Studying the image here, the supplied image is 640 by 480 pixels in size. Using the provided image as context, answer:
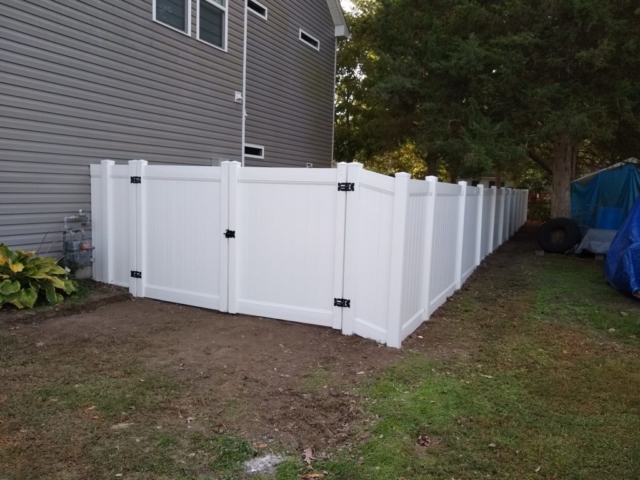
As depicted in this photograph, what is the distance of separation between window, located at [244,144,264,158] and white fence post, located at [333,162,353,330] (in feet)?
18.4

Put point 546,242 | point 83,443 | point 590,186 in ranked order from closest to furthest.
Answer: point 83,443
point 546,242
point 590,186

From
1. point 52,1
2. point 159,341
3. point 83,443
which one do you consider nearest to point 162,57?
point 52,1

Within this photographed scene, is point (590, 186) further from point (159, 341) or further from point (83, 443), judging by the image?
point (83, 443)

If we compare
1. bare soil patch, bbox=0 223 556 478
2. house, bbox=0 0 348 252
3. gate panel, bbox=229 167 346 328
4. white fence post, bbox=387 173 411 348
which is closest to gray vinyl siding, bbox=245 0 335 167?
house, bbox=0 0 348 252

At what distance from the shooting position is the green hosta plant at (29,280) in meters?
5.26

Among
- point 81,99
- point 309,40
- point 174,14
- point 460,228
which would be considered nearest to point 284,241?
point 460,228

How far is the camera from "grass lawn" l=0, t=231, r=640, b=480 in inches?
105

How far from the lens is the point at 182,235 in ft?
19.4

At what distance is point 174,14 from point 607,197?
11.3 m

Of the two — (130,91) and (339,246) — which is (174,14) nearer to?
(130,91)

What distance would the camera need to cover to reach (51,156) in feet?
20.1

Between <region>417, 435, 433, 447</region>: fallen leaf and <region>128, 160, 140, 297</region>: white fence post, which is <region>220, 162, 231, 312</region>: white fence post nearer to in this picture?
<region>128, 160, 140, 297</region>: white fence post

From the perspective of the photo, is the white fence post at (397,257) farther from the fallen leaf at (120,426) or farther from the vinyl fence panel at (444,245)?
the fallen leaf at (120,426)

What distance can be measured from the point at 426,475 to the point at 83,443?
1.84 metres
